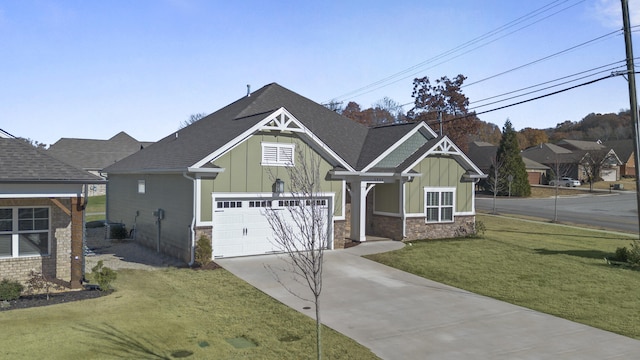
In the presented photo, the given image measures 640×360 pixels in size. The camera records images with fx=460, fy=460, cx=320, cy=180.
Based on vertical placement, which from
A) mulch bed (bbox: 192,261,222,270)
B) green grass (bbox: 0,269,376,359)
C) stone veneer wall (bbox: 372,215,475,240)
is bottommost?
green grass (bbox: 0,269,376,359)

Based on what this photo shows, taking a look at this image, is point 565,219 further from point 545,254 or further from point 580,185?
point 580,185

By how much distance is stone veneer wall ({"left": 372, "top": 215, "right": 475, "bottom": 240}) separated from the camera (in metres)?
20.9

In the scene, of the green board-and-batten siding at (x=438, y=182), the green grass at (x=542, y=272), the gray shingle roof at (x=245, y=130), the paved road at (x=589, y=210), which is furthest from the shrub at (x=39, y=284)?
the paved road at (x=589, y=210)

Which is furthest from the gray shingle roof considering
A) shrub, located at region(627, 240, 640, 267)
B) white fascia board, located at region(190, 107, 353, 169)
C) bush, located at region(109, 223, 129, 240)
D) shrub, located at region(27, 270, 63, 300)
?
shrub, located at region(627, 240, 640, 267)

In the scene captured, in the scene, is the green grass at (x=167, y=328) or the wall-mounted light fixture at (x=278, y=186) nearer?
the green grass at (x=167, y=328)

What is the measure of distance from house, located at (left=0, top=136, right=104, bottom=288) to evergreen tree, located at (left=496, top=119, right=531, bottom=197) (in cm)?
4484

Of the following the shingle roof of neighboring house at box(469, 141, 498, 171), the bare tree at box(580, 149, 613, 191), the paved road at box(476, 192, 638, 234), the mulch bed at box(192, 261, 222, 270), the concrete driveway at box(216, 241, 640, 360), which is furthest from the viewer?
the bare tree at box(580, 149, 613, 191)

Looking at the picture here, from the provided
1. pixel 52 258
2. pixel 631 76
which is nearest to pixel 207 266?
pixel 52 258

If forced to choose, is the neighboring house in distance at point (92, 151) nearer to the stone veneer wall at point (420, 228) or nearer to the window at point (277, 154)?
the stone veneer wall at point (420, 228)

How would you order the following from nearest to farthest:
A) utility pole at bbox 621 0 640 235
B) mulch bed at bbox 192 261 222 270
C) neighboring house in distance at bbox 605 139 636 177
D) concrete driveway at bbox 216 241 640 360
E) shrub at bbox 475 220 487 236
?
concrete driveway at bbox 216 241 640 360, mulch bed at bbox 192 261 222 270, utility pole at bbox 621 0 640 235, shrub at bbox 475 220 487 236, neighboring house in distance at bbox 605 139 636 177

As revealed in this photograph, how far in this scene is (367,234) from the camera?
72.3ft

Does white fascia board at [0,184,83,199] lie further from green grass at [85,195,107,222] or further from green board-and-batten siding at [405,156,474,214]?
green grass at [85,195,107,222]

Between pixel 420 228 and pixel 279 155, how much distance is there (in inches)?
316

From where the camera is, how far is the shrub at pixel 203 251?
584 inches
